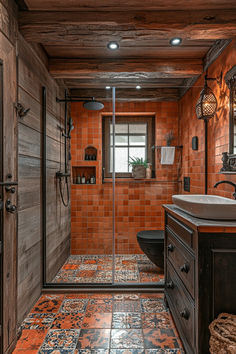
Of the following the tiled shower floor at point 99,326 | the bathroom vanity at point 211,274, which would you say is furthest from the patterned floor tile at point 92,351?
the bathroom vanity at point 211,274

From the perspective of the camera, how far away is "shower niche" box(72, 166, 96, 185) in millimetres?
2831

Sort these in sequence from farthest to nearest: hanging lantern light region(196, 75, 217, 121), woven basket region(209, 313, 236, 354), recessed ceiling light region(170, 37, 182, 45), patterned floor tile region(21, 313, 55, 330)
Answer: hanging lantern light region(196, 75, 217, 121), recessed ceiling light region(170, 37, 182, 45), patterned floor tile region(21, 313, 55, 330), woven basket region(209, 313, 236, 354)

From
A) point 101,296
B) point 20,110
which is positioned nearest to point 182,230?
point 101,296

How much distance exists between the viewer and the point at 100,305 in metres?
2.23

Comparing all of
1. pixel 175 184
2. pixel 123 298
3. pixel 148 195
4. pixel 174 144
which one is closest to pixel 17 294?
pixel 123 298

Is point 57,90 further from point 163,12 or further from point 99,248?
point 99,248

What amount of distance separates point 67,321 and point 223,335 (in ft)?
4.12

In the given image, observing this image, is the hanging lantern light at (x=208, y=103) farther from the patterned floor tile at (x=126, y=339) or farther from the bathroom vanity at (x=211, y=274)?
the patterned floor tile at (x=126, y=339)

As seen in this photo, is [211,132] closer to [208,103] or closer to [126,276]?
[208,103]

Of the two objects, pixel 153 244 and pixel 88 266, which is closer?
pixel 153 244

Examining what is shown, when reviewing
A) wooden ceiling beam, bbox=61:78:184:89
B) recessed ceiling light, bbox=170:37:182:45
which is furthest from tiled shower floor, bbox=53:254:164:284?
recessed ceiling light, bbox=170:37:182:45

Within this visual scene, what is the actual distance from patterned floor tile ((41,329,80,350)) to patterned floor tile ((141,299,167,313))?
64cm

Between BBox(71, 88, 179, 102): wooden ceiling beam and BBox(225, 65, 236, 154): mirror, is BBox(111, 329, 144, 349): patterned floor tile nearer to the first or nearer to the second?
BBox(225, 65, 236, 154): mirror

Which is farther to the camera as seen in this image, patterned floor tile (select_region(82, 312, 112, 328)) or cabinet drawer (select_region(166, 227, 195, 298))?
patterned floor tile (select_region(82, 312, 112, 328))
